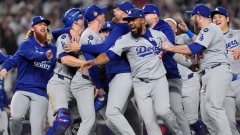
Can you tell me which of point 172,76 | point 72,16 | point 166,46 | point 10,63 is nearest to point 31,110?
point 10,63

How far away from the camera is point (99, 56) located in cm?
1023

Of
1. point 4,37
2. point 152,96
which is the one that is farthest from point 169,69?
point 4,37

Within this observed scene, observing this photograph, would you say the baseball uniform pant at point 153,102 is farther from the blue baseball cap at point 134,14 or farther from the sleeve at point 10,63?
the sleeve at point 10,63

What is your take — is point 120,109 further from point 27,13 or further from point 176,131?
point 27,13

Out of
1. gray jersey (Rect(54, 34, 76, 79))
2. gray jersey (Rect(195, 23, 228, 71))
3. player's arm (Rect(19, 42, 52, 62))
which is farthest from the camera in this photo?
player's arm (Rect(19, 42, 52, 62))

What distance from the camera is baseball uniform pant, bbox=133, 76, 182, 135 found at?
10219mm

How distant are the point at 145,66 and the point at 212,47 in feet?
3.58

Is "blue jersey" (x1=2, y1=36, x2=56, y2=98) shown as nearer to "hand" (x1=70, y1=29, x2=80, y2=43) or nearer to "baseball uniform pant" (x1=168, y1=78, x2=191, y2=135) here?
"hand" (x1=70, y1=29, x2=80, y2=43)

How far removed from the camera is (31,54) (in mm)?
10898

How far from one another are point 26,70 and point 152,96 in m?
2.20

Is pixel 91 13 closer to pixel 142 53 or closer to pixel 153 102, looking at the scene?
pixel 142 53

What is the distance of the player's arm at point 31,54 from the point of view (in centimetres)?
1073

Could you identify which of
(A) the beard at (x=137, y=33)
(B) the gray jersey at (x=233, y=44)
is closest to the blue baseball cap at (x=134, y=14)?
(A) the beard at (x=137, y=33)

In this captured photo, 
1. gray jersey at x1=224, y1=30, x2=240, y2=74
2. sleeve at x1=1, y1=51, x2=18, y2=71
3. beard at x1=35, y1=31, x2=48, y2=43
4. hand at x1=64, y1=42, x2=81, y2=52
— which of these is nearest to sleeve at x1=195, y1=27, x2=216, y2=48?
gray jersey at x1=224, y1=30, x2=240, y2=74
